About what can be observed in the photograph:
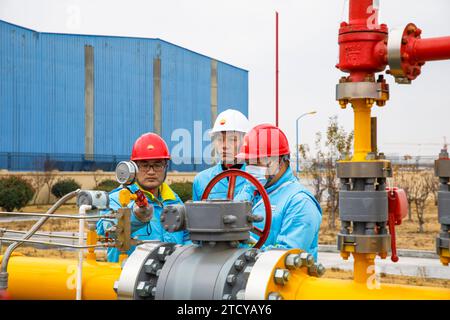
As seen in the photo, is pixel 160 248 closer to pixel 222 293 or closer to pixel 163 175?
pixel 222 293

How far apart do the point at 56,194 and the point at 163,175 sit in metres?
18.5

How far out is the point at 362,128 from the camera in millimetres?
1980

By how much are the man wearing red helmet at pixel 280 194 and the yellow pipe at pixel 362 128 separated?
106 cm

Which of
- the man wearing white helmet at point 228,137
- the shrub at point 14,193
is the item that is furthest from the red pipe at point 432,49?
the shrub at point 14,193

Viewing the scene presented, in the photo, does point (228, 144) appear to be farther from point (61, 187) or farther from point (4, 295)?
point (61, 187)

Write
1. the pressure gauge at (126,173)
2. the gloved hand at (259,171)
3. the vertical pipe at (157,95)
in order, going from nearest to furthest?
the pressure gauge at (126,173)
the gloved hand at (259,171)
the vertical pipe at (157,95)

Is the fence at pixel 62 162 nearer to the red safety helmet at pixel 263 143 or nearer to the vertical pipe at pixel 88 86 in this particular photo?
the vertical pipe at pixel 88 86

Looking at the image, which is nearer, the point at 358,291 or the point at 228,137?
the point at 358,291

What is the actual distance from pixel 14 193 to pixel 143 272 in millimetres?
16842

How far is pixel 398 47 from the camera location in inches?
73.4

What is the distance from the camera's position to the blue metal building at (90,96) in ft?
70.8

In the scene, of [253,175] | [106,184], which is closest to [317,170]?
[106,184]

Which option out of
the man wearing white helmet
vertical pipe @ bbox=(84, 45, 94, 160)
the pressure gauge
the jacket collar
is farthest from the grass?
vertical pipe @ bbox=(84, 45, 94, 160)
